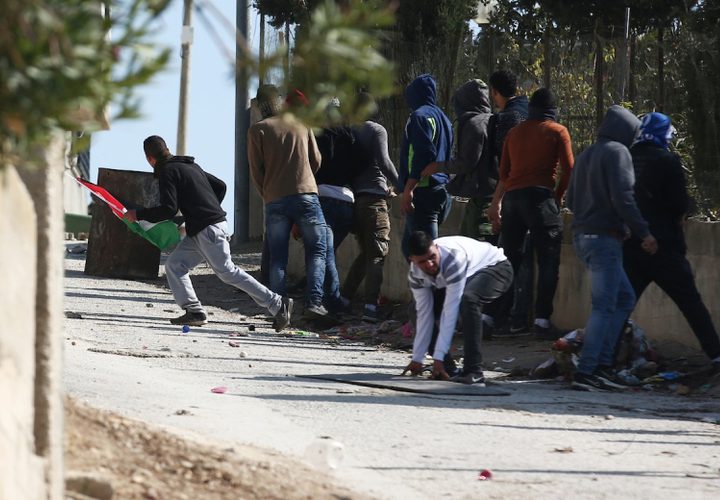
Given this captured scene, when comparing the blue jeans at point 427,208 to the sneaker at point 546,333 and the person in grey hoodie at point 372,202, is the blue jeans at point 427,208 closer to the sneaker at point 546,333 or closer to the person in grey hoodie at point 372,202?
the person in grey hoodie at point 372,202

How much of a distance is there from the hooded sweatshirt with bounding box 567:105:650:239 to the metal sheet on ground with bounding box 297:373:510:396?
4.19 feet

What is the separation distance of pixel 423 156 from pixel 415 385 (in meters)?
3.34

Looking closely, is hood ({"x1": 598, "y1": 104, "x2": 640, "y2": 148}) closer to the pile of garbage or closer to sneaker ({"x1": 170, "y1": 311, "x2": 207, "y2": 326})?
the pile of garbage

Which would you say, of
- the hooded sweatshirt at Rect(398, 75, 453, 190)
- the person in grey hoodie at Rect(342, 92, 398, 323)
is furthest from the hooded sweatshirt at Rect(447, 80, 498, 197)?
the person in grey hoodie at Rect(342, 92, 398, 323)

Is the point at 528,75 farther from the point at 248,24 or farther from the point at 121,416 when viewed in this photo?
the point at 248,24

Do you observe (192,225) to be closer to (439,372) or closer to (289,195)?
(289,195)

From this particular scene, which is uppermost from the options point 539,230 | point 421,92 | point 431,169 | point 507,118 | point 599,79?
point 599,79

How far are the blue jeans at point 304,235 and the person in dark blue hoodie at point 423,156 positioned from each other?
85 centimetres

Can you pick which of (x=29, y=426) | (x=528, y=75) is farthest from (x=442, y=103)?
(x=29, y=426)

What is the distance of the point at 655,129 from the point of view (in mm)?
9758

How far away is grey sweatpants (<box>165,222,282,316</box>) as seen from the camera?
12.3m

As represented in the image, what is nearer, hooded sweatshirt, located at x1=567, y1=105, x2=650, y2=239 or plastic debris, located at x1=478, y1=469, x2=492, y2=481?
plastic debris, located at x1=478, y1=469, x2=492, y2=481

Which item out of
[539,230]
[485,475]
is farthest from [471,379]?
[485,475]

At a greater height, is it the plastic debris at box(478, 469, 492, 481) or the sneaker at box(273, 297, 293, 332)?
the sneaker at box(273, 297, 293, 332)
